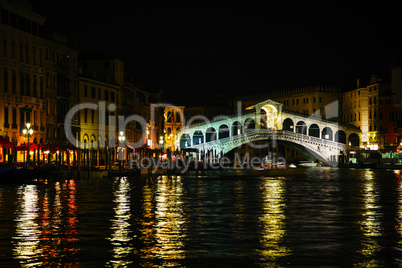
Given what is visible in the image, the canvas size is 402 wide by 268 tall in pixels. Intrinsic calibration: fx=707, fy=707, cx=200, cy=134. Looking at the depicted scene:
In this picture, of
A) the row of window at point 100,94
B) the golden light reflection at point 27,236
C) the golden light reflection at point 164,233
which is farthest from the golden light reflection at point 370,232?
the row of window at point 100,94

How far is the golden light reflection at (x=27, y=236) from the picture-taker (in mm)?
9039

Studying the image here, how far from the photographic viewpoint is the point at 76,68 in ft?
160

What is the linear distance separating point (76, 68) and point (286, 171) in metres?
16.0

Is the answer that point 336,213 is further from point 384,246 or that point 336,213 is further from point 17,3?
point 17,3

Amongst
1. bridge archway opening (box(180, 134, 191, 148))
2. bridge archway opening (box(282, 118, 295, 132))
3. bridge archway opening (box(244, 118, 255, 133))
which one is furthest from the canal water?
bridge archway opening (box(244, 118, 255, 133))

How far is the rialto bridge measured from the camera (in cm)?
7362

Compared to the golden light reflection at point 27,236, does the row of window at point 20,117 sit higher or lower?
higher

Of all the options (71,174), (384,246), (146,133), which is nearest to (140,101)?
(146,133)

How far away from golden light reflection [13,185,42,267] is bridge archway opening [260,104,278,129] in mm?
68941

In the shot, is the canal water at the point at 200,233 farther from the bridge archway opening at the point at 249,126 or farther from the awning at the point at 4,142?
the bridge archway opening at the point at 249,126

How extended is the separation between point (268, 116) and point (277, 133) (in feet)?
47.5

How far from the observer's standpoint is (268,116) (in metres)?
87.7

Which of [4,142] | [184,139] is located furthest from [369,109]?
[4,142]

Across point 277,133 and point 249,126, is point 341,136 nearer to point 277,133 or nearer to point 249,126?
point 249,126
